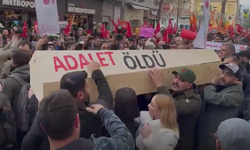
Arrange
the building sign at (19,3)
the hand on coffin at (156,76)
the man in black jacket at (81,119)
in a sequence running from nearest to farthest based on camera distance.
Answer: the man in black jacket at (81,119)
the hand on coffin at (156,76)
the building sign at (19,3)

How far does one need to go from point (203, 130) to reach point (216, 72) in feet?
3.69

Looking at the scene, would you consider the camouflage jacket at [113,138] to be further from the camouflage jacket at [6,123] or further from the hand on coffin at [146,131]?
the camouflage jacket at [6,123]

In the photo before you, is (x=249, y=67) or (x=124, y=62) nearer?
(x=124, y=62)

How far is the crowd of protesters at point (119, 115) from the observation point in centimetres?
197

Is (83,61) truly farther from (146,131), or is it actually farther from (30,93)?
(146,131)

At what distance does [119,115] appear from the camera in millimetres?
3018

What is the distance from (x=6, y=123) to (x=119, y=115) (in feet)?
3.91

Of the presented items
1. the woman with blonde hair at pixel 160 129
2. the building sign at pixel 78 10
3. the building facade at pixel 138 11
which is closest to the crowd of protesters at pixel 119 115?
the woman with blonde hair at pixel 160 129

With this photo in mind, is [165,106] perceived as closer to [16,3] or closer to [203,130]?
[203,130]

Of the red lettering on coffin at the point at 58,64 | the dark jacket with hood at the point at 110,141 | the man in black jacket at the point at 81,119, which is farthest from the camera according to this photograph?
the red lettering on coffin at the point at 58,64

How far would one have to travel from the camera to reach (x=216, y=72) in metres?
4.55

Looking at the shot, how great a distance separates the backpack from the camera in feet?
11.3

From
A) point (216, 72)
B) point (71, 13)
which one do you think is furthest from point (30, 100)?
point (71, 13)

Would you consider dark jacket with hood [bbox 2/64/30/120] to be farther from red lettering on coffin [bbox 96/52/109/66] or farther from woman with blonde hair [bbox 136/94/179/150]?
woman with blonde hair [bbox 136/94/179/150]
